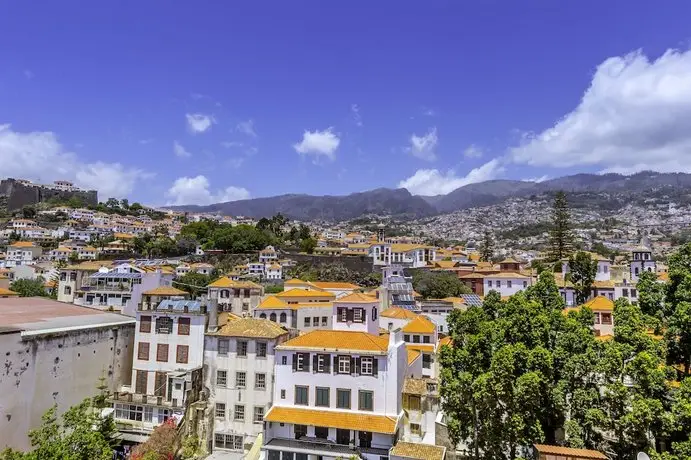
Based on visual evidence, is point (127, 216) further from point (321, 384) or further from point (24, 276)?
point (321, 384)

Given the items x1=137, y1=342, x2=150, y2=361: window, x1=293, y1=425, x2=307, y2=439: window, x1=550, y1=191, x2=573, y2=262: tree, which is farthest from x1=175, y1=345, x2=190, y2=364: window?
x1=550, y1=191, x2=573, y2=262: tree

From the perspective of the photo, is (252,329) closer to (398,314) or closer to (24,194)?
(398,314)

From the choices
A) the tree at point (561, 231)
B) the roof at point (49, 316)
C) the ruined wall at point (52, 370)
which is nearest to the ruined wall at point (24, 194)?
the roof at point (49, 316)

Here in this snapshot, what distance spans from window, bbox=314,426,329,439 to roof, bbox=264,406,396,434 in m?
0.41

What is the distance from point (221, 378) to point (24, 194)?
5937 inches

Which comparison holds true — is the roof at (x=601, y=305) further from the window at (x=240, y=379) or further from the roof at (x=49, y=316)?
the roof at (x=49, y=316)

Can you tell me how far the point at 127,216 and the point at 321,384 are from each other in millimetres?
144662

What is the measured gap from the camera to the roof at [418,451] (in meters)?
20.8

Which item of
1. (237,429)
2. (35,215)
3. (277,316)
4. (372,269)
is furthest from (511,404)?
(35,215)

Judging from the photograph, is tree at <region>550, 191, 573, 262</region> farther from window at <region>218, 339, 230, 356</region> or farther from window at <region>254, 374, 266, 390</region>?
window at <region>218, 339, 230, 356</region>

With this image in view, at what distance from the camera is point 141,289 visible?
42469mm

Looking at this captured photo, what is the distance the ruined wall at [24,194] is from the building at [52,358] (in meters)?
133

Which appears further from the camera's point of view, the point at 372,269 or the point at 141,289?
the point at 372,269

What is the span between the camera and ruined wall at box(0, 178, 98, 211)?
461 ft
